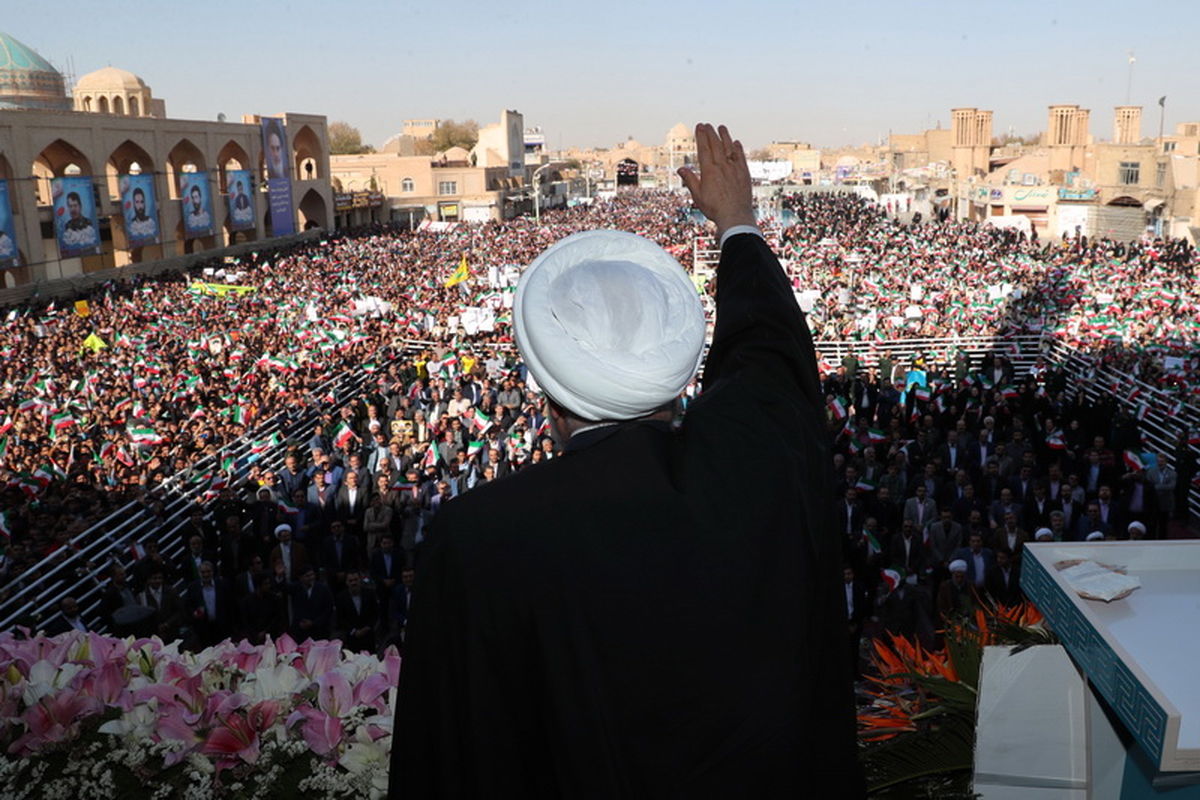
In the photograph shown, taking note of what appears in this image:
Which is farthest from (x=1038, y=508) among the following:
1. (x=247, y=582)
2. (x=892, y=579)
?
(x=247, y=582)

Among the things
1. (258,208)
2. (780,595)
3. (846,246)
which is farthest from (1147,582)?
(258,208)

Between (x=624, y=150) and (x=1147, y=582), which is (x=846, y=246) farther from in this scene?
(x=624, y=150)

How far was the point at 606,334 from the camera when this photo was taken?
1219 mm

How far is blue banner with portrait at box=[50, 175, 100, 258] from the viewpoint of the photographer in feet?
102

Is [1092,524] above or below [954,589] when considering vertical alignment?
below

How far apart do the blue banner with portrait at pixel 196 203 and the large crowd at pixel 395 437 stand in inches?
519

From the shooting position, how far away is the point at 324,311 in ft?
72.7

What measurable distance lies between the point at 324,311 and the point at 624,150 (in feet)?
499

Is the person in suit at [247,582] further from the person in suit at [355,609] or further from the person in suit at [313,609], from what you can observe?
the person in suit at [355,609]

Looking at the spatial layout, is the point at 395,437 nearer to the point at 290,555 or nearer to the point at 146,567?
the point at 290,555

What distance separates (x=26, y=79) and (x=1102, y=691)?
5126 cm

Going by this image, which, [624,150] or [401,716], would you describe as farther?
[624,150]

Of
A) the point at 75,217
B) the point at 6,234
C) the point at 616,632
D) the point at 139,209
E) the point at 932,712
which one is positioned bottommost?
the point at 932,712

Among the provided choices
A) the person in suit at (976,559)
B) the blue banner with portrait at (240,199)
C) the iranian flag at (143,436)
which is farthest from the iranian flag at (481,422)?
the blue banner with portrait at (240,199)
